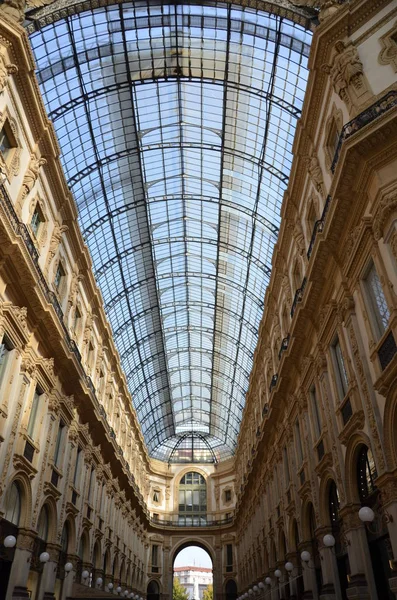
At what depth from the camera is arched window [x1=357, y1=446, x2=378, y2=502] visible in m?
14.3

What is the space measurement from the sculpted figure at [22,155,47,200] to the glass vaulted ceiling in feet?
22.2

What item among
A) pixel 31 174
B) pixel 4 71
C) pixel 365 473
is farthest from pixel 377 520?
pixel 4 71

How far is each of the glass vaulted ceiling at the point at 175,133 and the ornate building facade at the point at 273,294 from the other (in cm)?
16

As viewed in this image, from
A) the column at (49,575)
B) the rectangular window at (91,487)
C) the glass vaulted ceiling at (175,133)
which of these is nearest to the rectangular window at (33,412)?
the column at (49,575)

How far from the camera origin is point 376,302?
1435cm

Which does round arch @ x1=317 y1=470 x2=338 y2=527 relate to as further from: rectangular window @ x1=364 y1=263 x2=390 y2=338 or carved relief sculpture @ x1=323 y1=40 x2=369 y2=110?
carved relief sculpture @ x1=323 y1=40 x2=369 y2=110

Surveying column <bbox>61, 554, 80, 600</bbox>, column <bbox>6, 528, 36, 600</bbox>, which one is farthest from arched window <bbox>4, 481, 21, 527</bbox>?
column <bbox>61, 554, 80, 600</bbox>

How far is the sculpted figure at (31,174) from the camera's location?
1843 centimetres

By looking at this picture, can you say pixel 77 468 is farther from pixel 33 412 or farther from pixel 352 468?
pixel 352 468

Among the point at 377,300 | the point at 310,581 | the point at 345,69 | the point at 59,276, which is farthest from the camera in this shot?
the point at 59,276

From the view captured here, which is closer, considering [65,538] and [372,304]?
[372,304]

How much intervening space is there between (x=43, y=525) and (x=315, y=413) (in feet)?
39.9

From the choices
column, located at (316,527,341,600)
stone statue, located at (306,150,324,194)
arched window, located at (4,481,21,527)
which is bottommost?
→ column, located at (316,527,341,600)

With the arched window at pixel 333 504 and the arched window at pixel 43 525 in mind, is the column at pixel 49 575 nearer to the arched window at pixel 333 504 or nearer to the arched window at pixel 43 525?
the arched window at pixel 43 525
